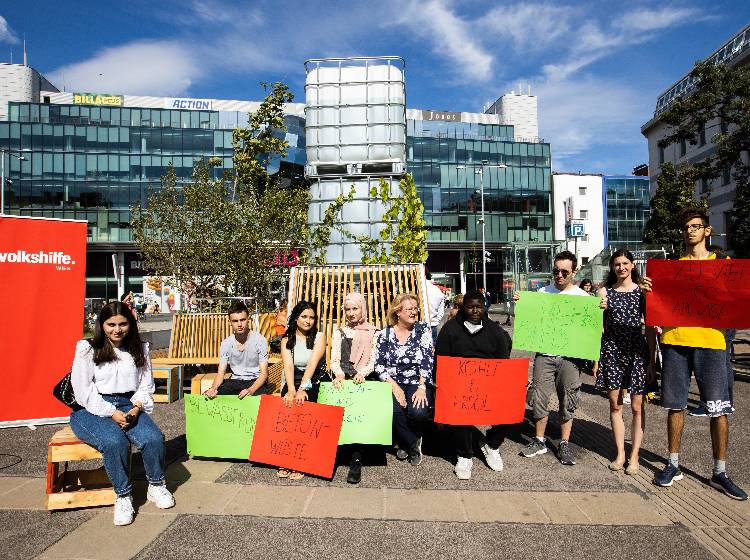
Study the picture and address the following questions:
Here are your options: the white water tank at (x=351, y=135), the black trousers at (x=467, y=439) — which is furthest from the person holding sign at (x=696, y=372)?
the white water tank at (x=351, y=135)

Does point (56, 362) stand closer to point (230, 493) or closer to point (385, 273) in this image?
point (230, 493)

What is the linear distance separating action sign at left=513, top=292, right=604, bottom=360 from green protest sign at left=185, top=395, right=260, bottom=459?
8.82ft

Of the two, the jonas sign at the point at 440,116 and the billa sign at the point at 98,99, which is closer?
the billa sign at the point at 98,99

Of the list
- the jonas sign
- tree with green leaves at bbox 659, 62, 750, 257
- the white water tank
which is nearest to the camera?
the white water tank

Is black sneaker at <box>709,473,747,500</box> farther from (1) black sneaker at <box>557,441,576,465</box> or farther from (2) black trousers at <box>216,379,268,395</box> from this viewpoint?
(2) black trousers at <box>216,379,268,395</box>

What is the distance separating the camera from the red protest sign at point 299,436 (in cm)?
500

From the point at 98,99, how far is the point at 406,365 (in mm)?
78881

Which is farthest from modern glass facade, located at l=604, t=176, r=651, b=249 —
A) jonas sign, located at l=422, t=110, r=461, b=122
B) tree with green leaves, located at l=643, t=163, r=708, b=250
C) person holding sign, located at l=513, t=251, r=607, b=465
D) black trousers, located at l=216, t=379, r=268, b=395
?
black trousers, located at l=216, t=379, r=268, b=395

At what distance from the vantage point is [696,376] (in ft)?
15.6

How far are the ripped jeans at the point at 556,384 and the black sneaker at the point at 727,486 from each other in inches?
51.3

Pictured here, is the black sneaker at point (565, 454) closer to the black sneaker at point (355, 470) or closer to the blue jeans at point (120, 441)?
the black sneaker at point (355, 470)

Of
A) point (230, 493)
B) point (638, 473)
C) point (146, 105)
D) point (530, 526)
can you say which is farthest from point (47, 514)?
point (146, 105)

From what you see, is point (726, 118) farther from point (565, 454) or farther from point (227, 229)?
point (565, 454)

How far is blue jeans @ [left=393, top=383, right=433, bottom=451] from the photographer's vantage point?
5.45 m
